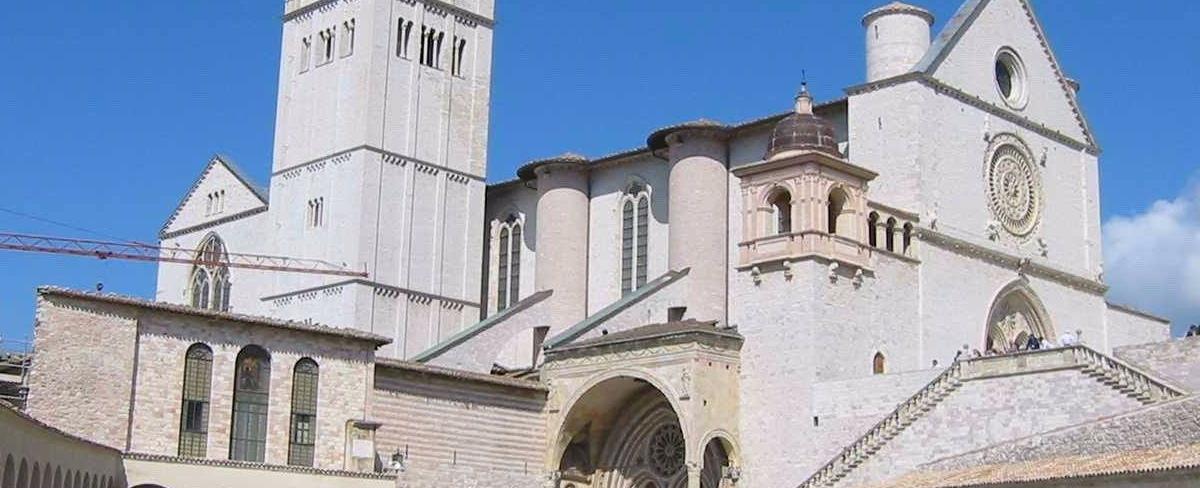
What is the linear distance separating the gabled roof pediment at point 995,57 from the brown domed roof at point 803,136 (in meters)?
3.19

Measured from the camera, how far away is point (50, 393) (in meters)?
31.4

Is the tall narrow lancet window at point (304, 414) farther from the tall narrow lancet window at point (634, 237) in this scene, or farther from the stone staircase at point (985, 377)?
the tall narrow lancet window at point (634, 237)

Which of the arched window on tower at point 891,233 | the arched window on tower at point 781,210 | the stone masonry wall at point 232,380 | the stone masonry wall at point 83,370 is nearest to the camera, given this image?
the stone masonry wall at point 83,370

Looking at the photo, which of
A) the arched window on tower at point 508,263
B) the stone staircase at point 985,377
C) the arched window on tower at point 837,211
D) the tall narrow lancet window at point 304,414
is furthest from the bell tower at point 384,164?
the stone staircase at point 985,377

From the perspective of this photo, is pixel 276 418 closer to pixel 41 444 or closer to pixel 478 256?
pixel 41 444

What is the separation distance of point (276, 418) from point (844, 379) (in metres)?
12.1

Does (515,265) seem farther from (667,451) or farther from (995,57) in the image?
(995,57)

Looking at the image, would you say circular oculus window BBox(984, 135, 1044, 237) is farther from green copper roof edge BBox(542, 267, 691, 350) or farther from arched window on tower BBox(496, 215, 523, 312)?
arched window on tower BBox(496, 215, 523, 312)

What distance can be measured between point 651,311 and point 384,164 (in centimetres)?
1185

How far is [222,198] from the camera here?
58000 millimetres

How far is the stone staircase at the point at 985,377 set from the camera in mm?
30578

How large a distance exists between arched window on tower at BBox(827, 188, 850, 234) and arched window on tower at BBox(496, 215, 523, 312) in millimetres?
14866

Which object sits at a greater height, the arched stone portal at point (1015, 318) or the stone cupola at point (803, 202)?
the stone cupola at point (803, 202)

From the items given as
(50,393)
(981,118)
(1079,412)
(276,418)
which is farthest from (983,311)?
(50,393)
